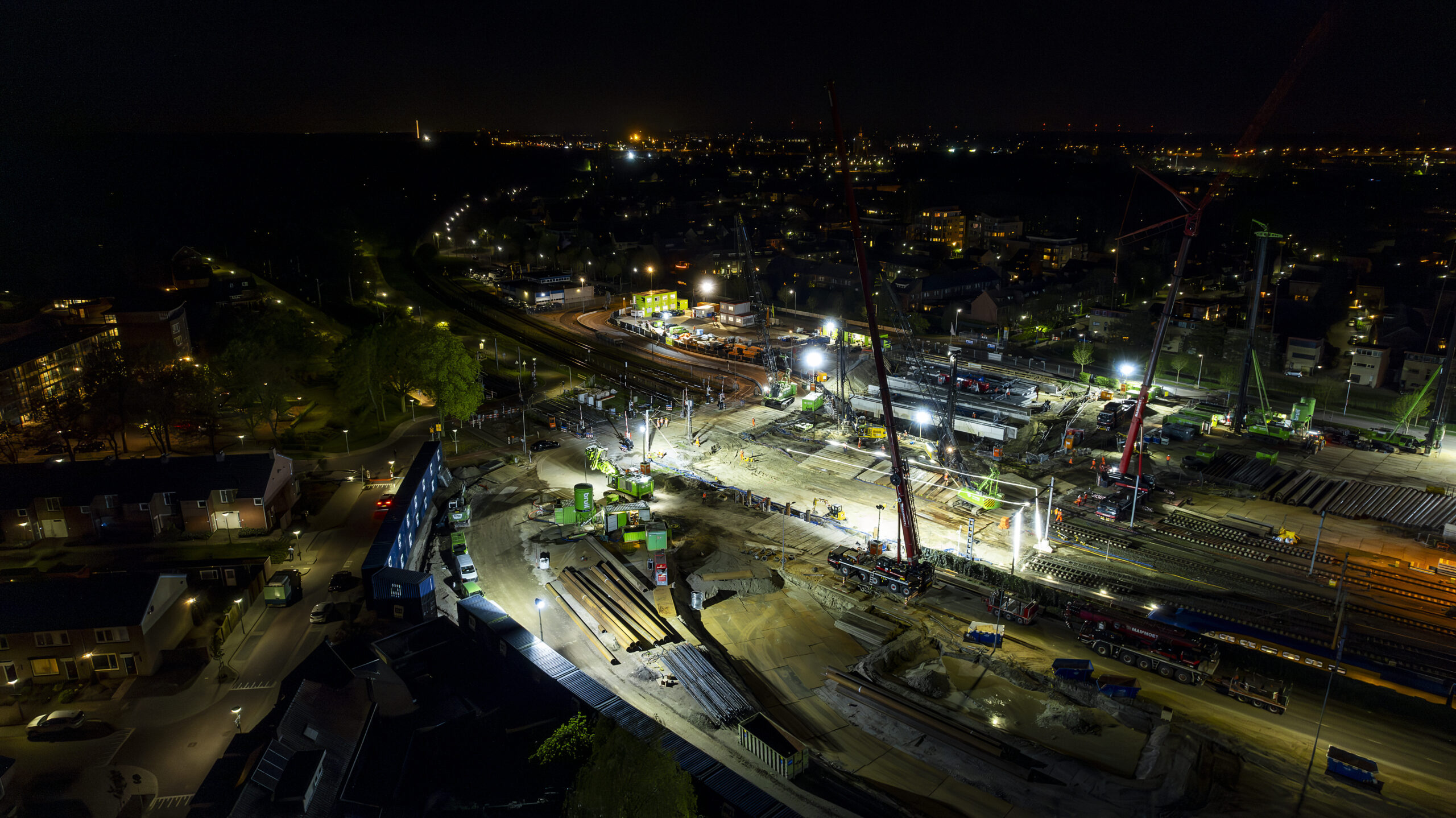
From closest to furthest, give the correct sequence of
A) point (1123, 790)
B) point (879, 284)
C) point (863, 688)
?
point (1123, 790) < point (863, 688) < point (879, 284)

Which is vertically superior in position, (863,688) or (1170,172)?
(1170,172)

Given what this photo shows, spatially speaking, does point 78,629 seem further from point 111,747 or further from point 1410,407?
point 1410,407

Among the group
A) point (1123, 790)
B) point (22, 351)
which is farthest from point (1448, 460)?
point (22, 351)

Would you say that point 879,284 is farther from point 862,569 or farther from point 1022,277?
point 862,569

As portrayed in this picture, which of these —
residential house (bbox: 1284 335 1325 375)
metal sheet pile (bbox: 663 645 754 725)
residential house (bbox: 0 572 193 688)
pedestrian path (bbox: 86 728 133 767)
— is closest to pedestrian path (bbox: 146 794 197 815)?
pedestrian path (bbox: 86 728 133 767)

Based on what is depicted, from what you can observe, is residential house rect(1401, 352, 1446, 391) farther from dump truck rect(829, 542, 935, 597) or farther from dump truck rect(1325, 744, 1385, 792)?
dump truck rect(829, 542, 935, 597)

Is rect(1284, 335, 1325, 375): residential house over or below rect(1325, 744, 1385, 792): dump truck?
over

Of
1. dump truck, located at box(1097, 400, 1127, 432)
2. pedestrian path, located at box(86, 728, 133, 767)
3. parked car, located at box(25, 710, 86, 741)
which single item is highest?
dump truck, located at box(1097, 400, 1127, 432)
